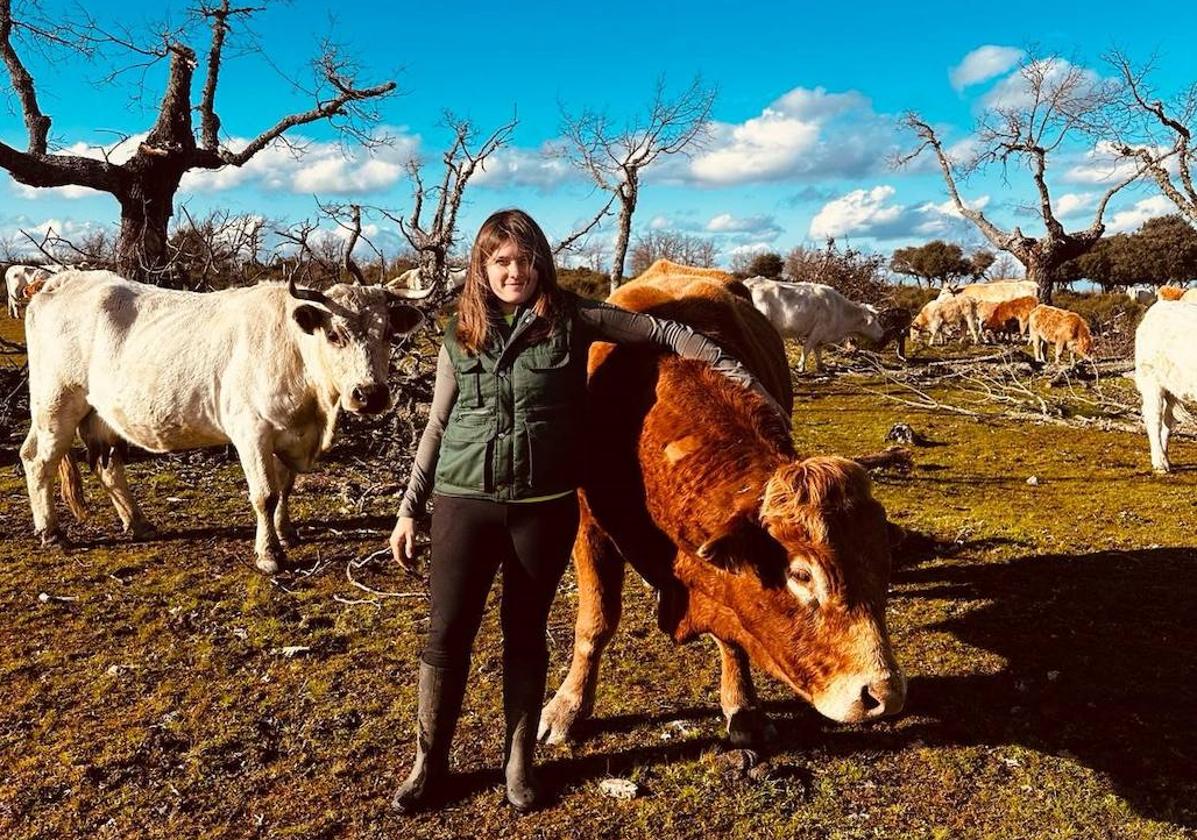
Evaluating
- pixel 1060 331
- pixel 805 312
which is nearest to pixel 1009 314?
pixel 1060 331

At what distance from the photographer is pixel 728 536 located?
9.23 ft

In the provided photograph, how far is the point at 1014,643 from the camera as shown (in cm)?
497

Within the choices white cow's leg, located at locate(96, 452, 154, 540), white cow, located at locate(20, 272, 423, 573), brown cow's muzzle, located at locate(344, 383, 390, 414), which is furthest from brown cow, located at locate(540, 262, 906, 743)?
white cow's leg, located at locate(96, 452, 154, 540)

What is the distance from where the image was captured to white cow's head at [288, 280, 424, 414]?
5.81 m

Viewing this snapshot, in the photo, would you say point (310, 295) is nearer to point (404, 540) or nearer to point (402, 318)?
point (402, 318)

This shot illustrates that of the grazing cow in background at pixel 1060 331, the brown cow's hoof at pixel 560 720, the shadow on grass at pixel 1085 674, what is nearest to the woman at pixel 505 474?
the brown cow's hoof at pixel 560 720

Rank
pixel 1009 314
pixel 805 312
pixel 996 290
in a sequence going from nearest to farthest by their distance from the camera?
1. pixel 805 312
2. pixel 1009 314
3. pixel 996 290

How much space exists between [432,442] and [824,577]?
5.54ft

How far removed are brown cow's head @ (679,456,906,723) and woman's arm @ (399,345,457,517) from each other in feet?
4.13

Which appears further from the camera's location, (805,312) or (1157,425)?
(805,312)

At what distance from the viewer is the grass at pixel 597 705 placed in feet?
11.1

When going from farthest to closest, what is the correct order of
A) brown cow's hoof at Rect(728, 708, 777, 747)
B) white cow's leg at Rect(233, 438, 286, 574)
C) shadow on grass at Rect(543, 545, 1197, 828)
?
white cow's leg at Rect(233, 438, 286, 574)
brown cow's hoof at Rect(728, 708, 777, 747)
shadow on grass at Rect(543, 545, 1197, 828)

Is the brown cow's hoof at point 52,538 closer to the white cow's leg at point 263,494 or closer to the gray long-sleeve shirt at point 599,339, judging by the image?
the white cow's leg at point 263,494

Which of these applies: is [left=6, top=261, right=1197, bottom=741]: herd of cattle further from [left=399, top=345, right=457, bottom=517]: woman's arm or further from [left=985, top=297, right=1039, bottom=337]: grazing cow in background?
[left=985, top=297, right=1039, bottom=337]: grazing cow in background
